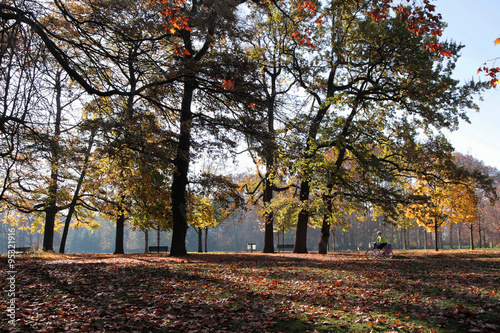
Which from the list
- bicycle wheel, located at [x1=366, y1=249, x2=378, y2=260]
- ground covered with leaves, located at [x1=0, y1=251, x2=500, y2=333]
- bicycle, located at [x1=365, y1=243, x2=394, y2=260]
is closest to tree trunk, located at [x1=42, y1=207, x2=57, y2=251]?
ground covered with leaves, located at [x1=0, y1=251, x2=500, y2=333]

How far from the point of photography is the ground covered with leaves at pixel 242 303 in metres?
4.89

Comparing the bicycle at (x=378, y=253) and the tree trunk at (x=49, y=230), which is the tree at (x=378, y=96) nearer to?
the bicycle at (x=378, y=253)

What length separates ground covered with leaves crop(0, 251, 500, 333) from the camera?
489cm

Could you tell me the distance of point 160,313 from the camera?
5375mm

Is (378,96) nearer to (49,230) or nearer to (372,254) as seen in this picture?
(372,254)

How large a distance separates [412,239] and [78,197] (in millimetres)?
62287

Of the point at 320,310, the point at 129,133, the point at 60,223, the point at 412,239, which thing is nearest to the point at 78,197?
the point at 60,223

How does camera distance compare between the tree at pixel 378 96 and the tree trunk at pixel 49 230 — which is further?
the tree trunk at pixel 49 230

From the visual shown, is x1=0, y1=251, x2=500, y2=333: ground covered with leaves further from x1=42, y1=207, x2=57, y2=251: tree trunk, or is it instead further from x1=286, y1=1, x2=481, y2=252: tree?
x1=42, y1=207, x2=57, y2=251: tree trunk

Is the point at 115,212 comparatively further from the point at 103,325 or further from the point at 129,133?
the point at 103,325

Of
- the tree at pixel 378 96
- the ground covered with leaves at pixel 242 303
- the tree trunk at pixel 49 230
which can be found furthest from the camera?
the tree trunk at pixel 49 230

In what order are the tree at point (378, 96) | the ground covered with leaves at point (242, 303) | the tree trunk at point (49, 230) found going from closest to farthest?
the ground covered with leaves at point (242, 303)
the tree at point (378, 96)
the tree trunk at point (49, 230)

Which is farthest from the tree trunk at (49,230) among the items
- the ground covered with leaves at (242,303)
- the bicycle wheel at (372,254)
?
the bicycle wheel at (372,254)

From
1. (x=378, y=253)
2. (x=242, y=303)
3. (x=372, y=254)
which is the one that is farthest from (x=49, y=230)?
(x=242, y=303)
